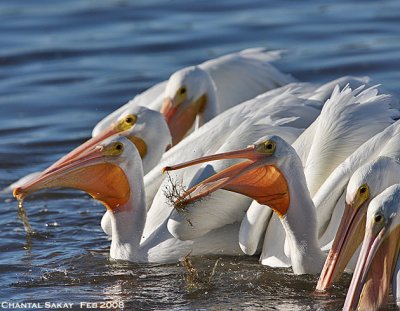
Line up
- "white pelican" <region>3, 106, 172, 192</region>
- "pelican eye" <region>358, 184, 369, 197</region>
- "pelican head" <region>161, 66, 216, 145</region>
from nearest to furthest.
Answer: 1. "pelican eye" <region>358, 184, 369, 197</region>
2. "white pelican" <region>3, 106, 172, 192</region>
3. "pelican head" <region>161, 66, 216, 145</region>

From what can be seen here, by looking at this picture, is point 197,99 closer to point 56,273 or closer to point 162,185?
point 162,185

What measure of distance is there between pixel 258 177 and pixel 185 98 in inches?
92.2

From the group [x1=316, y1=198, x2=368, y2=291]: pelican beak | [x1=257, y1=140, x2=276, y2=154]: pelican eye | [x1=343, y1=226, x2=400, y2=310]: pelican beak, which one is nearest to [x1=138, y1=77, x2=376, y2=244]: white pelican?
[x1=257, y1=140, x2=276, y2=154]: pelican eye

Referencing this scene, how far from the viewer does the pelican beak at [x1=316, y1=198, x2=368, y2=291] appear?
19.0 feet

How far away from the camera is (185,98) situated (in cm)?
841

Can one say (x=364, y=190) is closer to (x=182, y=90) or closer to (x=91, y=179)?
(x=91, y=179)

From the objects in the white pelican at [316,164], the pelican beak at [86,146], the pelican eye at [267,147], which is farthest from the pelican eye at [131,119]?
the pelican eye at [267,147]

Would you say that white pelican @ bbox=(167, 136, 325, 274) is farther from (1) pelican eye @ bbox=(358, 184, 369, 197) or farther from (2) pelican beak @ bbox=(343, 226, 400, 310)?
(2) pelican beak @ bbox=(343, 226, 400, 310)

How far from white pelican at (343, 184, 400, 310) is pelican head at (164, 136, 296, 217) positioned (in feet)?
2.37

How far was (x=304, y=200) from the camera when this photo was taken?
6164mm

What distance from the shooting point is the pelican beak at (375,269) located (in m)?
5.48

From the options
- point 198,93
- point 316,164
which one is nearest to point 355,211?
point 316,164

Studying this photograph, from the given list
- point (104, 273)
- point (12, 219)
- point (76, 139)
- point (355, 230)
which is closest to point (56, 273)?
point (104, 273)

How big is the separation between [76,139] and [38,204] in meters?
1.63
